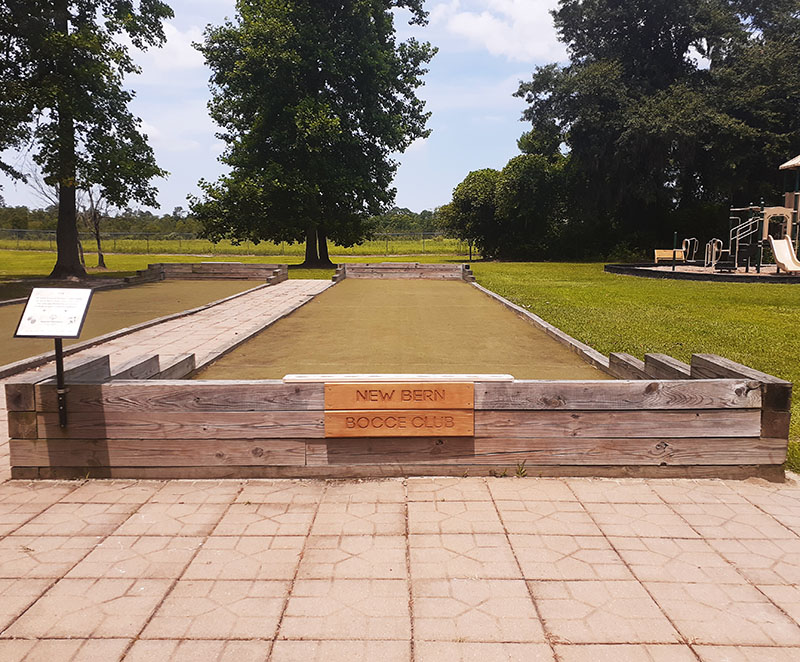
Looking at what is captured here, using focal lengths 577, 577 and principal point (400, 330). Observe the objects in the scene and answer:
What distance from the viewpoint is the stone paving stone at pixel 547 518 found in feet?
11.2

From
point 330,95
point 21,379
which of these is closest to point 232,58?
point 330,95

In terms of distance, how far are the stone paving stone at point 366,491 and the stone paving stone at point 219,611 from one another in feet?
3.35

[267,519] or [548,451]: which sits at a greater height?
[548,451]

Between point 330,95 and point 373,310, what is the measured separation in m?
24.0

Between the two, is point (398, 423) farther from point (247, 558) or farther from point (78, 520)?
point (78, 520)

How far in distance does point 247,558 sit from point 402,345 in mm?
6089

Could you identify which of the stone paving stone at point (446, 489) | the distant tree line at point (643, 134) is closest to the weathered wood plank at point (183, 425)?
the stone paving stone at point (446, 489)

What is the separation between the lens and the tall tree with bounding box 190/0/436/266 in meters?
30.5

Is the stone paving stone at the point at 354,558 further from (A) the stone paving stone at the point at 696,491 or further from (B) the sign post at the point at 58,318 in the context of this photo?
(B) the sign post at the point at 58,318

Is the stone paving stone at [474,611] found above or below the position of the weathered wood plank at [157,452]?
below

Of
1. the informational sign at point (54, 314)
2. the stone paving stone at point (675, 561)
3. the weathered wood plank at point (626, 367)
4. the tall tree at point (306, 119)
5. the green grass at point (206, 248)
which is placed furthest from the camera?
the green grass at point (206, 248)

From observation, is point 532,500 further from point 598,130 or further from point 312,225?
point 598,130

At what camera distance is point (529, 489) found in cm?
395

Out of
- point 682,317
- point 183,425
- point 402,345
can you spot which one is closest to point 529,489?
point 183,425
